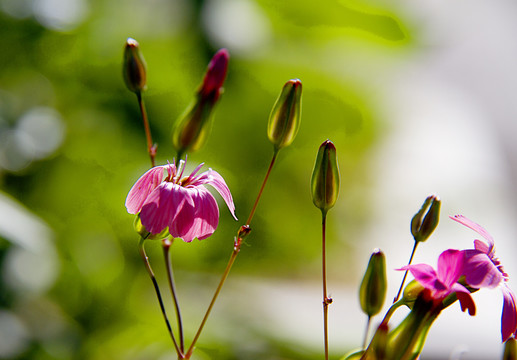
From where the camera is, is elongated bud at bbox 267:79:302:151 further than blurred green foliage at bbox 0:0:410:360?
No

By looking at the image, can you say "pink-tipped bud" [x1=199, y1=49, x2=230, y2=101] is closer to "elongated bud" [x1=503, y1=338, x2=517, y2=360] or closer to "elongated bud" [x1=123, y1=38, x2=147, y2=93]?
"elongated bud" [x1=123, y1=38, x2=147, y2=93]

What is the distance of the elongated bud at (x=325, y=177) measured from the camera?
10.7 inches

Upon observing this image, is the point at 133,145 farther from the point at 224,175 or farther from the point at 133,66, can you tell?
the point at 133,66

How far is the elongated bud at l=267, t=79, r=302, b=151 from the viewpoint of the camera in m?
0.29

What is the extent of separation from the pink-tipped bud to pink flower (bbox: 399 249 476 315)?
5.3 inches

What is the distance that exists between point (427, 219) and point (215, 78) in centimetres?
14

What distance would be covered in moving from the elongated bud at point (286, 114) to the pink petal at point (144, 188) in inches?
2.8

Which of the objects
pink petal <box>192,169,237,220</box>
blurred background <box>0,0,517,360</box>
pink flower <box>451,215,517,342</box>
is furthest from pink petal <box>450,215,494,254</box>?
blurred background <box>0,0,517,360</box>

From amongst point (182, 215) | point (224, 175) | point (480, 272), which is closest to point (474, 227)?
point (480, 272)

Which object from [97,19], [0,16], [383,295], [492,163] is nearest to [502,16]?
[492,163]

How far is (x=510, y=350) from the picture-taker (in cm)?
27

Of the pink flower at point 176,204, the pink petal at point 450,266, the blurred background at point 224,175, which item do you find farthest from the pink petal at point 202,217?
the blurred background at point 224,175

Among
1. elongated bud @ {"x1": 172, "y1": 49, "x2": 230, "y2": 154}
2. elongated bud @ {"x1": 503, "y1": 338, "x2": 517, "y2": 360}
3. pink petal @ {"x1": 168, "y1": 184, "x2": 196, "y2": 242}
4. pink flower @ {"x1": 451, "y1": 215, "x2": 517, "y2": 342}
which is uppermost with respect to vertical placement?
elongated bud @ {"x1": 172, "y1": 49, "x2": 230, "y2": 154}

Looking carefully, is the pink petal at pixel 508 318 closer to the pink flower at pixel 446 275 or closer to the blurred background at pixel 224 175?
the pink flower at pixel 446 275
